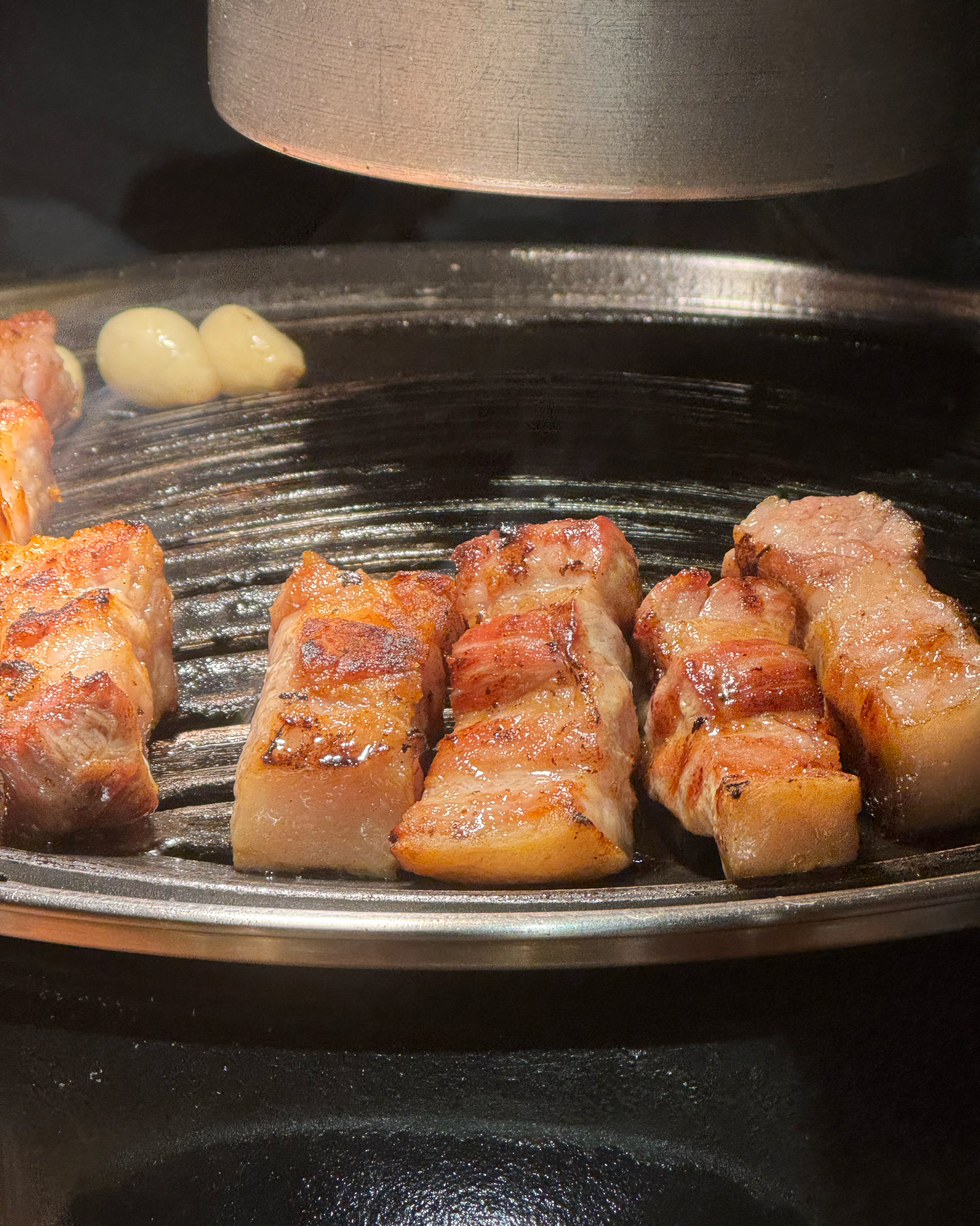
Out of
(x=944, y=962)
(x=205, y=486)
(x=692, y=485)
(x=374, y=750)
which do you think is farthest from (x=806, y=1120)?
(x=205, y=486)

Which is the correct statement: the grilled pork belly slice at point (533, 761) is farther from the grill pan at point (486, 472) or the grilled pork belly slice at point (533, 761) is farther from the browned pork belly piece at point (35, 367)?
the browned pork belly piece at point (35, 367)

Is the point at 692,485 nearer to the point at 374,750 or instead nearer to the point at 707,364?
the point at 707,364

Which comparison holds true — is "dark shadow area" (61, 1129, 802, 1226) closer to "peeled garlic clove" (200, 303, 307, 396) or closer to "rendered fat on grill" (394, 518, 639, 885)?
"rendered fat on grill" (394, 518, 639, 885)

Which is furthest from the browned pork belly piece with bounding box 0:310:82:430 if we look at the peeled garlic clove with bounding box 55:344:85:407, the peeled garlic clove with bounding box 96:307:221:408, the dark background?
the dark background

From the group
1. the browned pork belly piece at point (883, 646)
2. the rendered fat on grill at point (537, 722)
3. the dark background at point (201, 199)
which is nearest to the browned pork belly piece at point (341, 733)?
the rendered fat on grill at point (537, 722)

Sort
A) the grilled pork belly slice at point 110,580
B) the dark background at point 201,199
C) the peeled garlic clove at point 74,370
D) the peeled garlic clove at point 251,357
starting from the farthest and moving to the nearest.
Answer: the dark background at point 201,199
the peeled garlic clove at point 251,357
the peeled garlic clove at point 74,370
the grilled pork belly slice at point 110,580

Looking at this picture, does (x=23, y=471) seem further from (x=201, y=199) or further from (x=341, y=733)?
(x=201, y=199)
